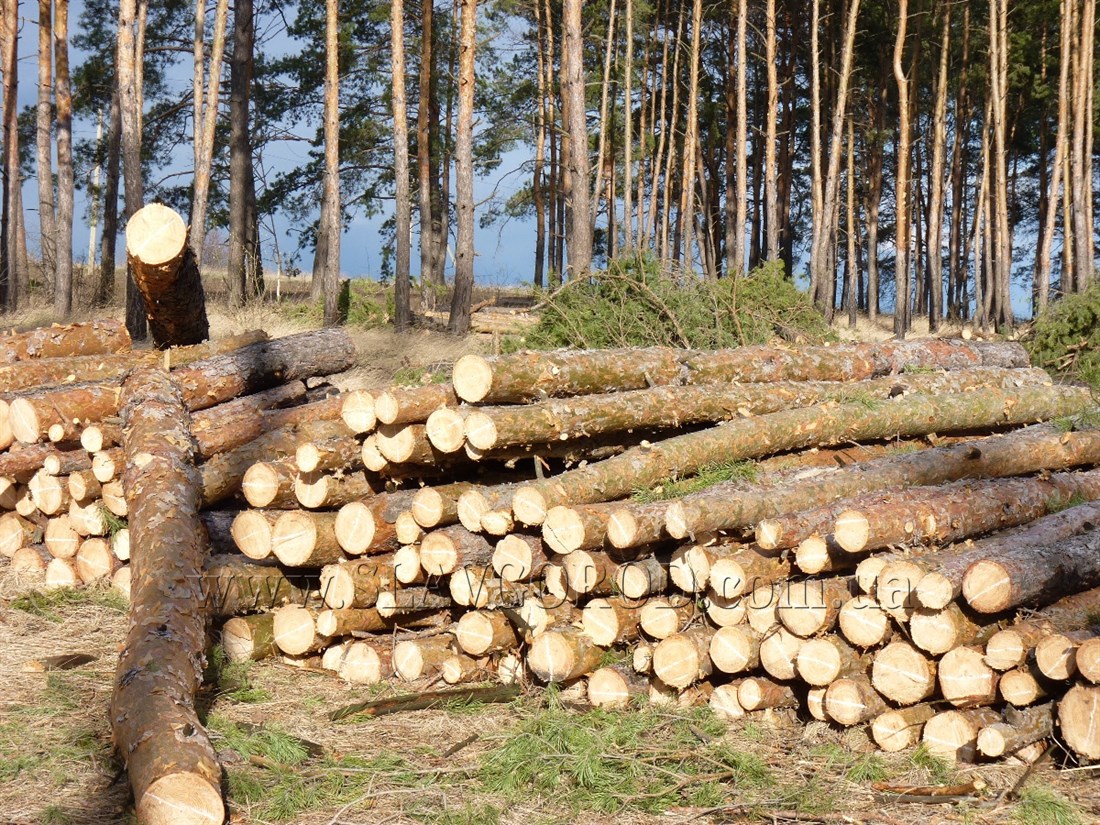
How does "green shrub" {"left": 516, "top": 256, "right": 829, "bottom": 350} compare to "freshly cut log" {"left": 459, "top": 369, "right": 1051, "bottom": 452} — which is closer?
"freshly cut log" {"left": 459, "top": 369, "right": 1051, "bottom": 452}

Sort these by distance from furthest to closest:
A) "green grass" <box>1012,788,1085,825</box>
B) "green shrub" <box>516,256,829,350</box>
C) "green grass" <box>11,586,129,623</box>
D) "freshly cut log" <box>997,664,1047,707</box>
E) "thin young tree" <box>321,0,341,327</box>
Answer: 1. "thin young tree" <box>321,0,341,327</box>
2. "green shrub" <box>516,256,829,350</box>
3. "green grass" <box>11,586,129,623</box>
4. "freshly cut log" <box>997,664,1047,707</box>
5. "green grass" <box>1012,788,1085,825</box>

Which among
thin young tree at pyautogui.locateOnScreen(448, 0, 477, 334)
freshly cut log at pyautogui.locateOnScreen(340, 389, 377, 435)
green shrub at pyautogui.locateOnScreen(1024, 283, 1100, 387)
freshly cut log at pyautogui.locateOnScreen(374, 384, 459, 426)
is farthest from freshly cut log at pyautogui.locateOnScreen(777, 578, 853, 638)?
thin young tree at pyautogui.locateOnScreen(448, 0, 477, 334)

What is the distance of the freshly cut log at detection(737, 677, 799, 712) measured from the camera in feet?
15.5

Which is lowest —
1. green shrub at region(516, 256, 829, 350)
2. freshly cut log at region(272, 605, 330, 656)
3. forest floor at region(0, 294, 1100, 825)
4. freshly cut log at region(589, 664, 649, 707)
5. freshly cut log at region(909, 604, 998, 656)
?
forest floor at region(0, 294, 1100, 825)

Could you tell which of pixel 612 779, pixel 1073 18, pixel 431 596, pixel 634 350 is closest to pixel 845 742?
pixel 612 779

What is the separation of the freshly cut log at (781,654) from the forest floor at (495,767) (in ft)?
0.93

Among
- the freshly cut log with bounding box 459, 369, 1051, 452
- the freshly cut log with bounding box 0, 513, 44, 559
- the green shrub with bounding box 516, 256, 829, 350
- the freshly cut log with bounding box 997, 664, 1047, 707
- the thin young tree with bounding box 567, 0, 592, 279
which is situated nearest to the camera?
the freshly cut log with bounding box 997, 664, 1047, 707

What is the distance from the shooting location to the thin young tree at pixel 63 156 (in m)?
18.8

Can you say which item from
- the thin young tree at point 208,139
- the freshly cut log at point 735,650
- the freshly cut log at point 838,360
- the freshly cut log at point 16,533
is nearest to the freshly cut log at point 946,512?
the freshly cut log at point 735,650

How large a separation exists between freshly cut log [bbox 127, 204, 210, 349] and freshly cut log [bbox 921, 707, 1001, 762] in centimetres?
554

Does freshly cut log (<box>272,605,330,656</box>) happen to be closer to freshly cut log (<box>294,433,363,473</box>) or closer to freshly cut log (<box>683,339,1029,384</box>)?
freshly cut log (<box>294,433,363,473</box>)

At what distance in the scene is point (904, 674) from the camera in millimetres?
4438

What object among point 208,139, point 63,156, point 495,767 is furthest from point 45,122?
point 495,767

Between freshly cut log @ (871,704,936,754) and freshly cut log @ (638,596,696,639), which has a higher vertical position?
freshly cut log @ (638,596,696,639)
